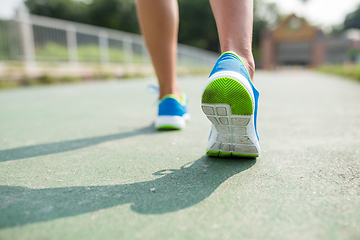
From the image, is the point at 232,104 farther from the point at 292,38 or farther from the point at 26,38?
the point at 292,38

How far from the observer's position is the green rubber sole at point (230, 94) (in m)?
0.69

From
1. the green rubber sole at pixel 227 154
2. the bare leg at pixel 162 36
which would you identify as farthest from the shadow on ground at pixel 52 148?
the green rubber sole at pixel 227 154

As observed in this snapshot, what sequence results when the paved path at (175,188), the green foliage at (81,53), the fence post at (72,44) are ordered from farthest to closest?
the fence post at (72,44) → the green foliage at (81,53) → the paved path at (175,188)

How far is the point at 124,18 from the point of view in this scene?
2753cm

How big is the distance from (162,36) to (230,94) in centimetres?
70

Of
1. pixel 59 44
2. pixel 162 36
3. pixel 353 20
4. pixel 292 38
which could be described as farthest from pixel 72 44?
pixel 353 20

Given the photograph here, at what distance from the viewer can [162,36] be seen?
1.28 m

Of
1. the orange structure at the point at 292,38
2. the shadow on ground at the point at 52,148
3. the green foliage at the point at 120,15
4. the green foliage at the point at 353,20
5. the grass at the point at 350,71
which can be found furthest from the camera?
the green foliage at the point at 353,20

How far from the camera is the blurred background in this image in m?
5.82

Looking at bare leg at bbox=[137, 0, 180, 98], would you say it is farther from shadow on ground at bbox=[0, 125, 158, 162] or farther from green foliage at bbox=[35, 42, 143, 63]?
green foliage at bbox=[35, 42, 143, 63]

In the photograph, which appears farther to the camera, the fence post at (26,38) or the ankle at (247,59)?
the fence post at (26,38)

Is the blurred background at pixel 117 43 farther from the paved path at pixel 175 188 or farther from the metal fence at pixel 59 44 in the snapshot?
the paved path at pixel 175 188

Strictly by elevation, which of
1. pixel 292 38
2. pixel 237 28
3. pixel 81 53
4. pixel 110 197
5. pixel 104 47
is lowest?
pixel 110 197

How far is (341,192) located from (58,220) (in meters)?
0.59
